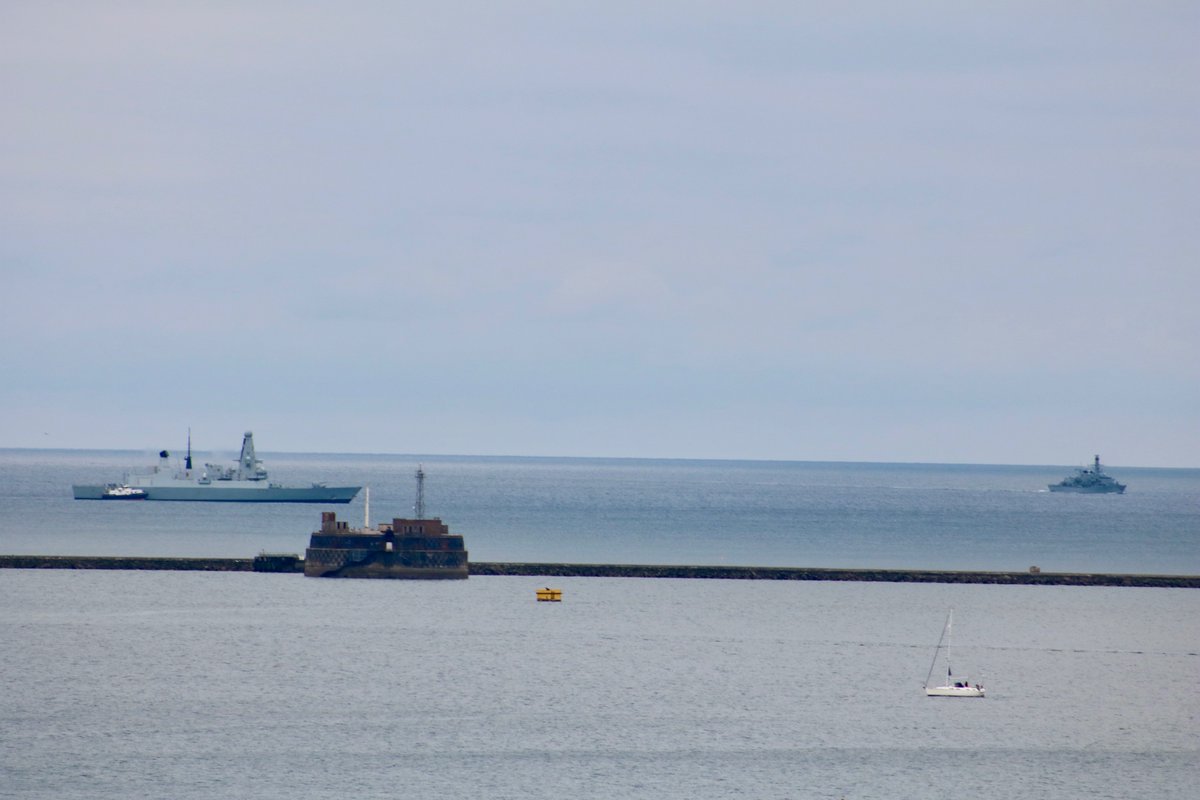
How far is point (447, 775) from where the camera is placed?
172ft

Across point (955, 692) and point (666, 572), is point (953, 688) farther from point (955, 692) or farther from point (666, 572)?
point (666, 572)

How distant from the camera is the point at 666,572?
392 ft

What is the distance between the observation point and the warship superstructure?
371 feet

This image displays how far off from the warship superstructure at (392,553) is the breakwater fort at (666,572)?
6142 mm

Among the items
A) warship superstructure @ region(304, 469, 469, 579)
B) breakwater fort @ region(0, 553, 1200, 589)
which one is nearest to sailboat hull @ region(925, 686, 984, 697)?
breakwater fort @ region(0, 553, 1200, 589)

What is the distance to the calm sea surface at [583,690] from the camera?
53.1m

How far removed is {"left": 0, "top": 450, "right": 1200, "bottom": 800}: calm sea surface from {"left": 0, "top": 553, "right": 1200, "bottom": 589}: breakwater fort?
1155 millimetres

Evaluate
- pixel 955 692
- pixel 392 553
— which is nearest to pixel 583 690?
pixel 955 692

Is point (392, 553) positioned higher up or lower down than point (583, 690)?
higher up

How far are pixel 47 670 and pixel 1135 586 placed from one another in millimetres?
81084

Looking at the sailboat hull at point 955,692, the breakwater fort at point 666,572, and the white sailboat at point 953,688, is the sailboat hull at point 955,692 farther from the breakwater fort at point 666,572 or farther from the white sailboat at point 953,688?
the breakwater fort at point 666,572

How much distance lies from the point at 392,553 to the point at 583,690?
4606cm

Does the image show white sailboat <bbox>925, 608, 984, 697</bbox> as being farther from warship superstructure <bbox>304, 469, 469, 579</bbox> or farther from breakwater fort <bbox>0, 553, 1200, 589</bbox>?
warship superstructure <bbox>304, 469, 469, 579</bbox>

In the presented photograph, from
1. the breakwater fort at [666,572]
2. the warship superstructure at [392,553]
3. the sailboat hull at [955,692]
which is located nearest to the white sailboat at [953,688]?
the sailboat hull at [955,692]
